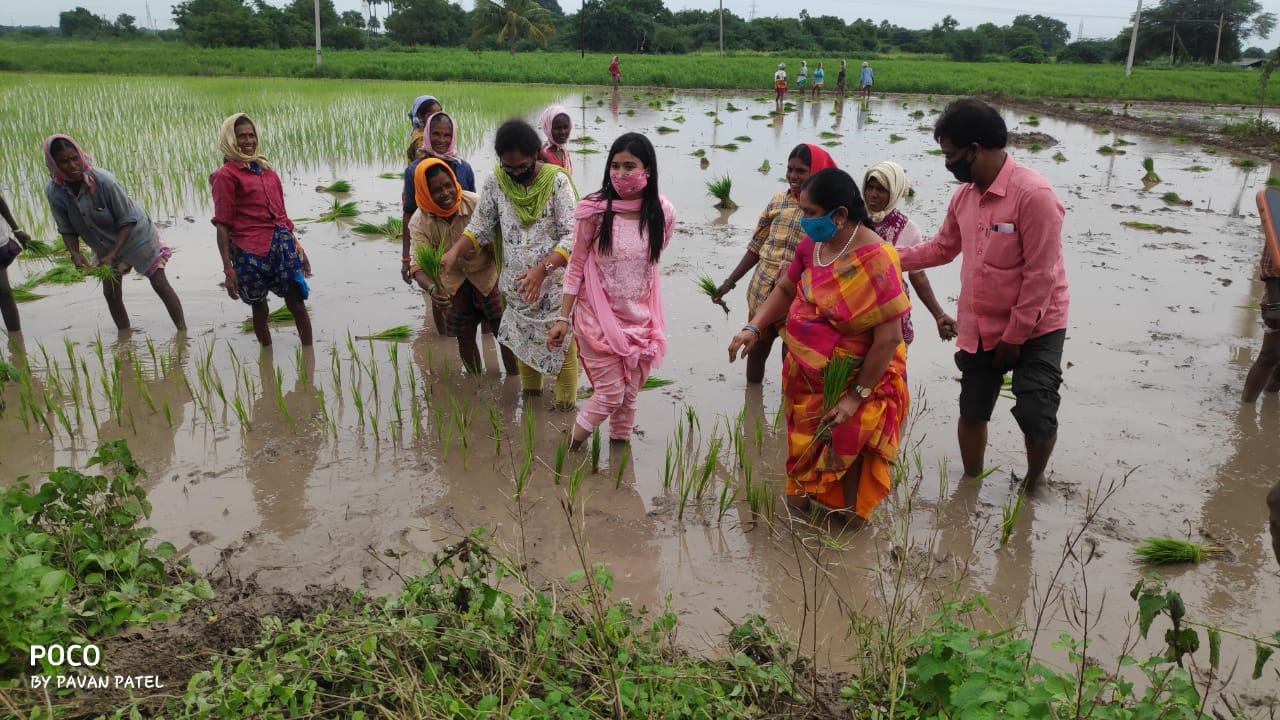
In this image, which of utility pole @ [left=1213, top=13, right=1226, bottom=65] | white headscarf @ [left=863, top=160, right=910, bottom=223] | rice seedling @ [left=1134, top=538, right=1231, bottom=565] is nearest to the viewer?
rice seedling @ [left=1134, top=538, right=1231, bottom=565]

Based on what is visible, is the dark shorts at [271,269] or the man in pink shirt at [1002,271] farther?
the dark shorts at [271,269]

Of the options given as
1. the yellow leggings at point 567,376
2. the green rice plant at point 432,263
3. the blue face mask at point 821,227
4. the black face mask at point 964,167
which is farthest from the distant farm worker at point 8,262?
the black face mask at point 964,167

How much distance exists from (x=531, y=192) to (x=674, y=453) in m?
1.38

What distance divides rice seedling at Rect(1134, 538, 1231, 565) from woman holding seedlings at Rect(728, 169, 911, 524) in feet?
3.14

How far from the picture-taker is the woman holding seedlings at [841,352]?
282 cm

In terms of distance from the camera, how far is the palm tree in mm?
45094

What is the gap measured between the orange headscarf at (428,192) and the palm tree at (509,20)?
4385cm

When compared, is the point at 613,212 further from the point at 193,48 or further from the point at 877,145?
the point at 193,48

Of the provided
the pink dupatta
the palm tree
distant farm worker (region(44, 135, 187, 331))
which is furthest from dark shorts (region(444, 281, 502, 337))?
the palm tree

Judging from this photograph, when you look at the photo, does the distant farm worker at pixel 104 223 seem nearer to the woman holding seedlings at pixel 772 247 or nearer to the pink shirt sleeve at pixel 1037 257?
the woman holding seedlings at pixel 772 247

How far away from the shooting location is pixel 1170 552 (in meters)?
2.95

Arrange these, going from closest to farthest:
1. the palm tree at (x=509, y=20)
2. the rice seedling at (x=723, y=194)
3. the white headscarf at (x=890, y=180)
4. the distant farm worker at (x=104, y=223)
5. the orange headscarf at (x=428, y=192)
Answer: the white headscarf at (x=890, y=180) → the orange headscarf at (x=428, y=192) → the distant farm worker at (x=104, y=223) → the rice seedling at (x=723, y=194) → the palm tree at (x=509, y=20)

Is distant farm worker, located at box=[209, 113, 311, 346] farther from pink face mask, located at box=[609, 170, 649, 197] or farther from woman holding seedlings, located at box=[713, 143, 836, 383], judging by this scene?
woman holding seedlings, located at box=[713, 143, 836, 383]

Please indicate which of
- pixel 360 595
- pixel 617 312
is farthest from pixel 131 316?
pixel 360 595
